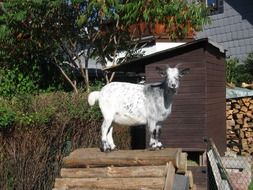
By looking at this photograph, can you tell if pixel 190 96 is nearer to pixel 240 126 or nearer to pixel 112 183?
pixel 240 126

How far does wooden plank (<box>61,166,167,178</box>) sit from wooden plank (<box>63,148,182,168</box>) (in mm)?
59

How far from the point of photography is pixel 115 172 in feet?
19.7

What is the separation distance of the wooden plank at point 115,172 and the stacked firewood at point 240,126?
25.2ft

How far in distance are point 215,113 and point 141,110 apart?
461cm

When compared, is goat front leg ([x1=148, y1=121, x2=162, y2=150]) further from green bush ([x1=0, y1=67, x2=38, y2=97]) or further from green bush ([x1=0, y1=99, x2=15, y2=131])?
green bush ([x1=0, y1=67, x2=38, y2=97])

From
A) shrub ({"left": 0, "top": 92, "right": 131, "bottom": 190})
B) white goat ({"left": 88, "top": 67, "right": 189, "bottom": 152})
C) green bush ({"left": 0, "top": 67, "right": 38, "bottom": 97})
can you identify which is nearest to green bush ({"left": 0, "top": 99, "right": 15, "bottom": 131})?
shrub ({"left": 0, "top": 92, "right": 131, "bottom": 190})

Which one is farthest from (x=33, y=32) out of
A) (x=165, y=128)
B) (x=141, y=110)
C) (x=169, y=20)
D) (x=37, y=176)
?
(x=141, y=110)

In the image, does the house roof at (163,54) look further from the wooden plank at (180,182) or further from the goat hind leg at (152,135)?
the wooden plank at (180,182)

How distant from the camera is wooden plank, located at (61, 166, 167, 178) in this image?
5875 millimetres

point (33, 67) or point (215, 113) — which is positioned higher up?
point (33, 67)

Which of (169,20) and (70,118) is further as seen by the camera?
(169,20)

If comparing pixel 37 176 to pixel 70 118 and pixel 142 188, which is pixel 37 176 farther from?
pixel 142 188

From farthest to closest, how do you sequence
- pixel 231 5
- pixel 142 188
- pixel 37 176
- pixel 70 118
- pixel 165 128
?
pixel 231 5 → pixel 165 128 → pixel 70 118 → pixel 37 176 → pixel 142 188

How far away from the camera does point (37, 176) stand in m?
7.15
